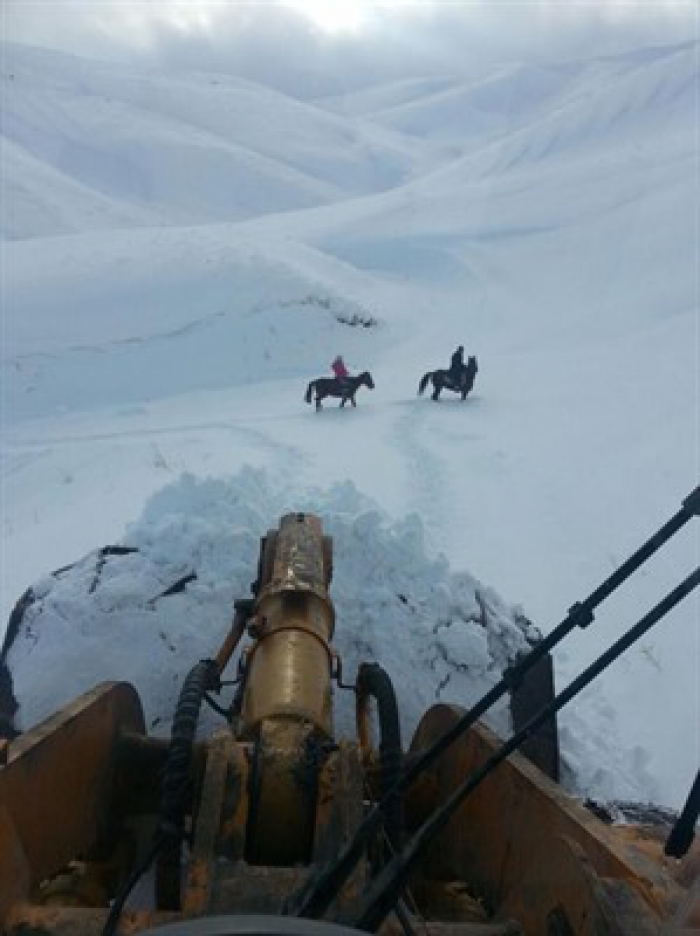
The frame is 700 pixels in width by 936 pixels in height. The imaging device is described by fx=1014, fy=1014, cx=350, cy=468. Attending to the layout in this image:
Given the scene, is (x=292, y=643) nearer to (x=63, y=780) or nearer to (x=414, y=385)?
(x=63, y=780)

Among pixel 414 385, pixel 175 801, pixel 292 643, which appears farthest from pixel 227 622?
pixel 414 385

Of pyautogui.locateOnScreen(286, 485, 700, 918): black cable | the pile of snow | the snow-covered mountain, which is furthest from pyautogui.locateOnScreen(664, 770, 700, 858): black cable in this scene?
the snow-covered mountain

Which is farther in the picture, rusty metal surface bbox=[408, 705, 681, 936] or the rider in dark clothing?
the rider in dark clothing

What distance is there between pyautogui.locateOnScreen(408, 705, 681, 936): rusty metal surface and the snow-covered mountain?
125 cm

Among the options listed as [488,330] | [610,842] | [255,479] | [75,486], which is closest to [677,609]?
[255,479]

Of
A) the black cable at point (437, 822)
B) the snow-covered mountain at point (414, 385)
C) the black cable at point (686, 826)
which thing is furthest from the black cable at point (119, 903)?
the snow-covered mountain at point (414, 385)

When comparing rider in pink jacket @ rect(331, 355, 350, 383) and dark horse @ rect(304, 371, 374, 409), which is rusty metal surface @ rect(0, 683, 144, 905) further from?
rider in pink jacket @ rect(331, 355, 350, 383)

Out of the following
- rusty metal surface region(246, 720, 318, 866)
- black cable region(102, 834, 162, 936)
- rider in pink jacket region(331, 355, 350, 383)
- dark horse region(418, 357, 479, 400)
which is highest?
dark horse region(418, 357, 479, 400)

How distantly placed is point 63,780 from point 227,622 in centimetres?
184

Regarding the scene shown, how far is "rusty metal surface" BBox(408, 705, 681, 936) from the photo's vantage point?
252cm

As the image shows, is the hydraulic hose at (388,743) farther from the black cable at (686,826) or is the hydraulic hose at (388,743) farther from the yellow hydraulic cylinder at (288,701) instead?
the black cable at (686,826)

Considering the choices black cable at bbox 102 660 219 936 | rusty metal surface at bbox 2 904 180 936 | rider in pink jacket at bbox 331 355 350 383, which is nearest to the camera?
rusty metal surface at bbox 2 904 180 936

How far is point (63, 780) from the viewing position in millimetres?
3389

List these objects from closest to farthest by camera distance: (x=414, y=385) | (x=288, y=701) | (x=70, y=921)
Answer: (x=70, y=921) < (x=288, y=701) < (x=414, y=385)
